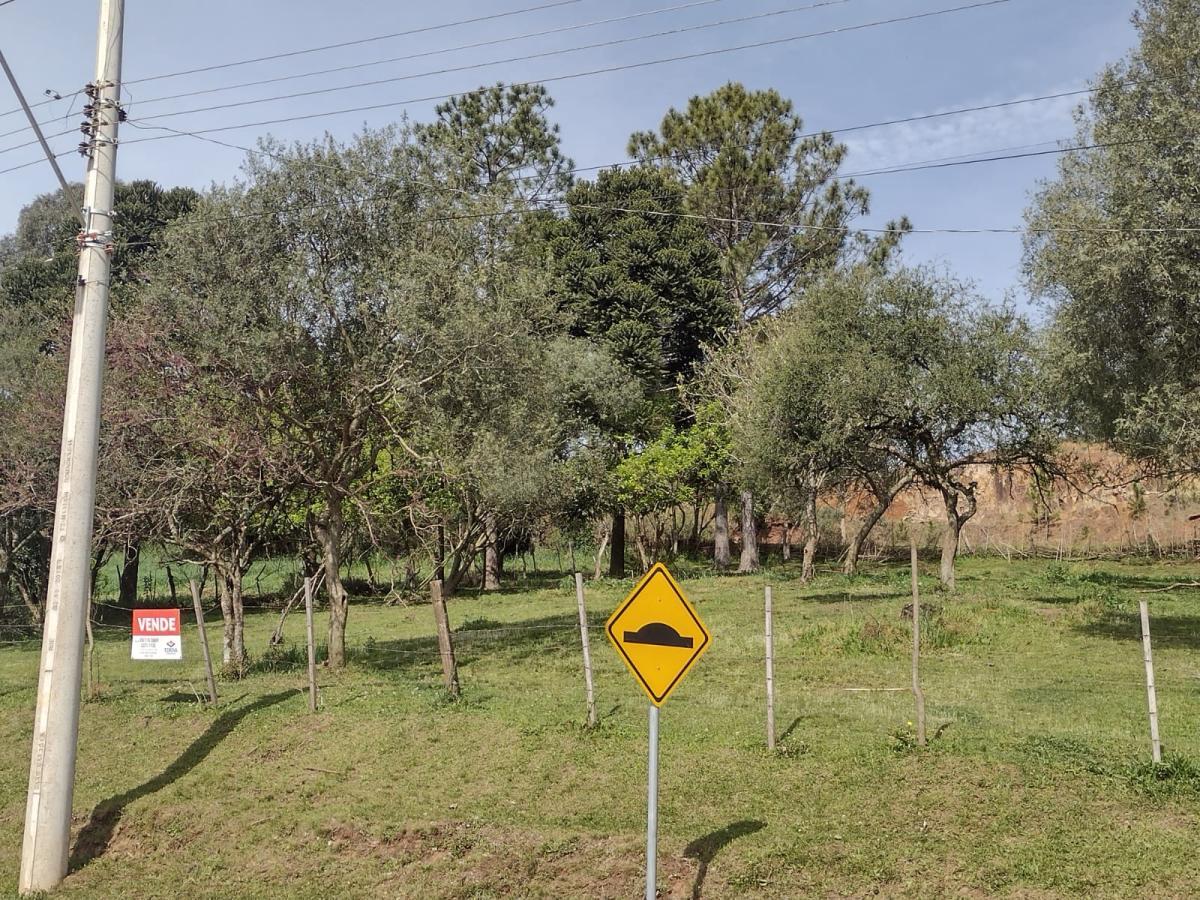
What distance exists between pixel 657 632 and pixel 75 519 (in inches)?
259

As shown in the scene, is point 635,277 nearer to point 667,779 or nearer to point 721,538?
point 721,538

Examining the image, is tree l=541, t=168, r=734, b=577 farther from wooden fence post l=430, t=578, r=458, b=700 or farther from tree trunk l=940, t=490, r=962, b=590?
wooden fence post l=430, t=578, r=458, b=700

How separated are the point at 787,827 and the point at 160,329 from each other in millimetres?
13379

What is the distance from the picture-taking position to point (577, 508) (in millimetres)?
41375

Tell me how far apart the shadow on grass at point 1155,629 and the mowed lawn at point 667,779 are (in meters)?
0.27

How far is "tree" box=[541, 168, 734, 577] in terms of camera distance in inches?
1639

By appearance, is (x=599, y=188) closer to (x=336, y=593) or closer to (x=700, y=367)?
(x=700, y=367)

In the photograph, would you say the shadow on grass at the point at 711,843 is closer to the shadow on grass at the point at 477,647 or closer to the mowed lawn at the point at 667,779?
the mowed lawn at the point at 667,779

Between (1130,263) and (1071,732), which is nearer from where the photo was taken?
(1071,732)

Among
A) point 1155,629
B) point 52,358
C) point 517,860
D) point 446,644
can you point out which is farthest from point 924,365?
point 52,358

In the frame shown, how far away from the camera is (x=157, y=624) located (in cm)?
1527

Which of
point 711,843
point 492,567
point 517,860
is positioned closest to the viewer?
point 711,843

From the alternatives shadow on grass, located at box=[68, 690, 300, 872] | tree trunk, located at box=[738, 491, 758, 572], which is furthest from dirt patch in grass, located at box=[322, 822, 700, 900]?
tree trunk, located at box=[738, 491, 758, 572]

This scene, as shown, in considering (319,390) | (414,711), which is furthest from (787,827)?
(319,390)
